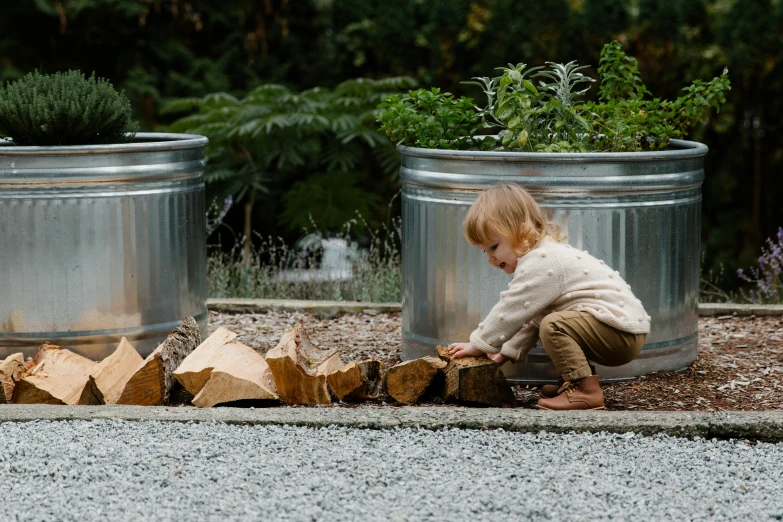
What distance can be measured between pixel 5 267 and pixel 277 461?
1907 mm

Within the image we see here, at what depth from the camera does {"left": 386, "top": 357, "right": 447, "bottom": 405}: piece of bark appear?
3727 millimetres

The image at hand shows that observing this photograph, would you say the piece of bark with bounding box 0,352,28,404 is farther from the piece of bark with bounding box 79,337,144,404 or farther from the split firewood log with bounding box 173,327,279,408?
the split firewood log with bounding box 173,327,279,408

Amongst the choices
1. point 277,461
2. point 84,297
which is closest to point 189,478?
point 277,461

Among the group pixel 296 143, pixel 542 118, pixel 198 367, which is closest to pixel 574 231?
pixel 542 118

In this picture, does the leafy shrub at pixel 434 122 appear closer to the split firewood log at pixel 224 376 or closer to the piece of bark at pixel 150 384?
the split firewood log at pixel 224 376

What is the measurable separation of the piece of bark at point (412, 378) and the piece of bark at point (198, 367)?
65 cm

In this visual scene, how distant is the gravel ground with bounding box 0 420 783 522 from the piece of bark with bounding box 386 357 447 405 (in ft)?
1.70

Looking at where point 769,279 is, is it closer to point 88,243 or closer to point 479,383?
point 479,383

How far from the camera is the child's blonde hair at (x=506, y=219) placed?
3.67m

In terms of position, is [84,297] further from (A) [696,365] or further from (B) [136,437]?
(A) [696,365]

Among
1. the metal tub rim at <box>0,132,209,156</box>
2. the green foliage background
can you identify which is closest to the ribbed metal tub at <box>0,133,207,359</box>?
the metal tub rim at <box>0,132,209,156</box>

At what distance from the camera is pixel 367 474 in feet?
9.34

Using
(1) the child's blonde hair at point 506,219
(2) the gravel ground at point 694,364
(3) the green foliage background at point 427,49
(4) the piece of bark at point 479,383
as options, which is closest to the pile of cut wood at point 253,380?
(4) the piece of bark at point 479,383

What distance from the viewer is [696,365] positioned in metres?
4.46
